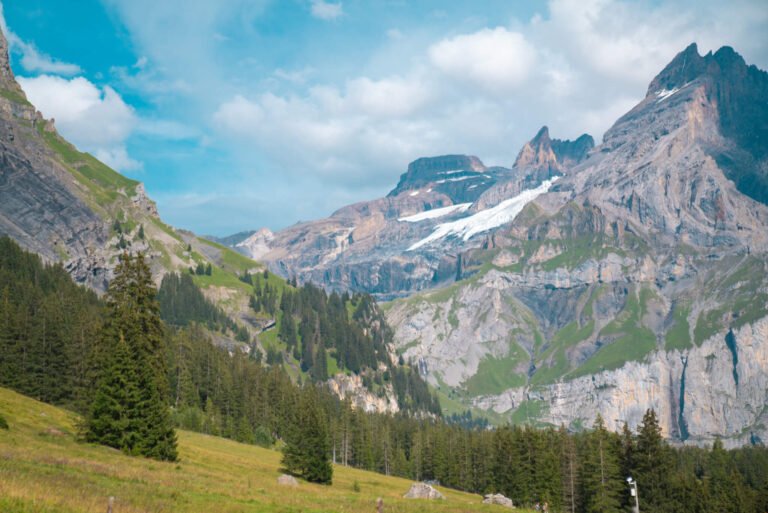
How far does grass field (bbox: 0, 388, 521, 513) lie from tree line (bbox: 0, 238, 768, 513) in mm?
4914

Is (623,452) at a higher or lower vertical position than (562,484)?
higher

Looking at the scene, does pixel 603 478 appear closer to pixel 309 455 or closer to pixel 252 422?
pixel 309 455

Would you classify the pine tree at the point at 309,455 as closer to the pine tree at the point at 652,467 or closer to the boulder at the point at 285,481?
the boulder at the point at 285,481

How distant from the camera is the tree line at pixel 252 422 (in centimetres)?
5294

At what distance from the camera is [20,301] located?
4040 inches

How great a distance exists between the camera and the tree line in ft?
174

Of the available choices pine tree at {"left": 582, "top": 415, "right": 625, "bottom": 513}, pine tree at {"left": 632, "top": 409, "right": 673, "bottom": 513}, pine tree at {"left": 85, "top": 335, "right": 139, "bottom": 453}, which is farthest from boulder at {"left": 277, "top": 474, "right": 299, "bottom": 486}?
pine tree at {"left": 632, "top": 409, "right": 673, "bottom": 513}

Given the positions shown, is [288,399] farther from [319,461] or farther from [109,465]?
[109,465]

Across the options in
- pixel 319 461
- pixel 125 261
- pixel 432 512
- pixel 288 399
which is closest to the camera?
pixel 432 512

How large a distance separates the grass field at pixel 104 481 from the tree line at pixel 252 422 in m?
4.91

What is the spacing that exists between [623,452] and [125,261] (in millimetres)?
72104

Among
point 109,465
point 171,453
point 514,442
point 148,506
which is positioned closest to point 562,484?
point 514,442

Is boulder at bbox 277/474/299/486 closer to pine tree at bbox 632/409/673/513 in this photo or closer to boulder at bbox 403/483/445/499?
boulder at bbox 403/483/445/499

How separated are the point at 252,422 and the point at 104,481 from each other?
98.1 metres
